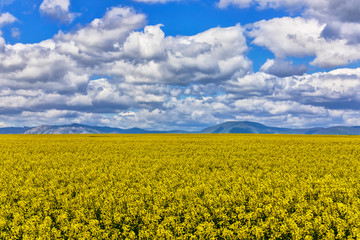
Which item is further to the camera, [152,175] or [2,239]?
[152,175]

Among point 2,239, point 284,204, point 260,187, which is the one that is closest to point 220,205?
point 284,204

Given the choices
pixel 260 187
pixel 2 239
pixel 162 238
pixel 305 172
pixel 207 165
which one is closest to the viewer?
pixel 162 238

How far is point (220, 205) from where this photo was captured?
10219mm

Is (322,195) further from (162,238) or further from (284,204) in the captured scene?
(162,238)

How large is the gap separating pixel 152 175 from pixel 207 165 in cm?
631

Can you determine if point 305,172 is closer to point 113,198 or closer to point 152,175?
point 152,175

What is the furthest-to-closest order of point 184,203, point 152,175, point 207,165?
1. point 207,165
2. point 152,175
3. point 184,203

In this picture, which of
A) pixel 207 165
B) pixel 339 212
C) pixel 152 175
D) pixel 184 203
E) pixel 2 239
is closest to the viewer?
pixel 2 239

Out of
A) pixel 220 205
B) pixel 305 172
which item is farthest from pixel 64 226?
pixel 305 172

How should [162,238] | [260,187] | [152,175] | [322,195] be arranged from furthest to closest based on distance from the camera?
1. [152,175]
2. [260,187]
3. [322,195]
4. [162,238]

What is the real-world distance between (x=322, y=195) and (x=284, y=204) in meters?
2.68

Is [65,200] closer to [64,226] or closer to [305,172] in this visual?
[64,226]

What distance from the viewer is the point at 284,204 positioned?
33.6ft

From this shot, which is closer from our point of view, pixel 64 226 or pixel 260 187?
pixel 64 226
